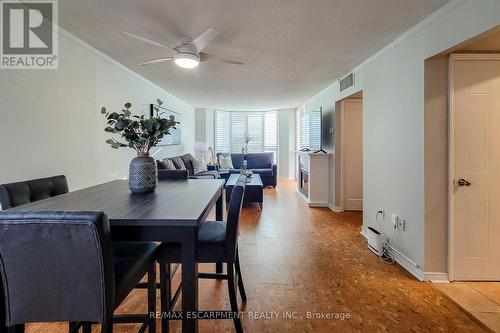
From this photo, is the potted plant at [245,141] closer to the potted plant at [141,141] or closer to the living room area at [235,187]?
the living room area at [235,187]

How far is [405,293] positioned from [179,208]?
6.77ft

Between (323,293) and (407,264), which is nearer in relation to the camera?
(323,293)

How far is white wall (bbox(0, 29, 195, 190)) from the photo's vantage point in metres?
2.09

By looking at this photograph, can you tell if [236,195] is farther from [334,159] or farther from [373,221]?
[334,159]

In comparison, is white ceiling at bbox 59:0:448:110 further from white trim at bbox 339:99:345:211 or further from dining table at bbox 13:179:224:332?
dining table at bbox 13:179:224:332

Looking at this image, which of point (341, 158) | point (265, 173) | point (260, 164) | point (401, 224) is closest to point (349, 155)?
point (341, 158)

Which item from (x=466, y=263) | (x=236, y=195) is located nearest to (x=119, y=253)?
(x=236, y=195)

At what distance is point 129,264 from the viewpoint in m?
1.27

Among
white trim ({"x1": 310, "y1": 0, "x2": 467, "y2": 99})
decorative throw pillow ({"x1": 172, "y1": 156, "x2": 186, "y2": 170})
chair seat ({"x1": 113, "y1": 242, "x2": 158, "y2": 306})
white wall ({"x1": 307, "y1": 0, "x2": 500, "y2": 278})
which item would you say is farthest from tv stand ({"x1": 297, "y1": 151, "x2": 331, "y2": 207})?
chair seat ({"x1": 113, "y1": 242, "x2": 158, "y2": 306})

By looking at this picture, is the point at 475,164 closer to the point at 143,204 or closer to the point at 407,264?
the point at 407,264

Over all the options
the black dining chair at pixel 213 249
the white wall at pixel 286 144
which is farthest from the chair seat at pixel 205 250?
the white wall at pixel 286 144
